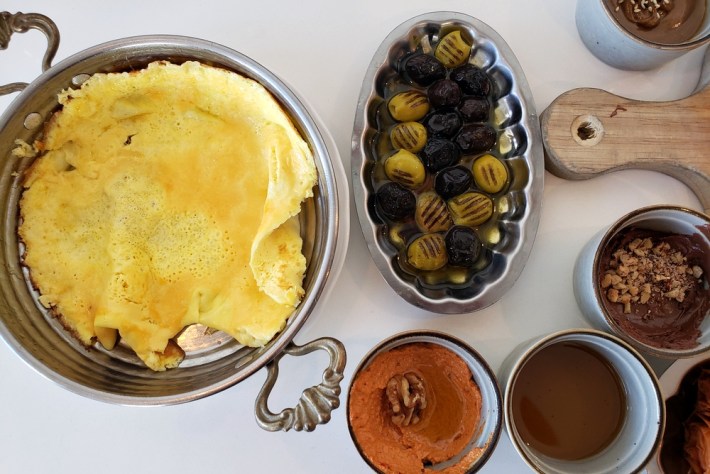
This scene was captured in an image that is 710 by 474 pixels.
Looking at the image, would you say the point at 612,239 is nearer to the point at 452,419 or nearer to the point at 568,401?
the point at 568,401

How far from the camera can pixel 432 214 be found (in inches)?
37.2

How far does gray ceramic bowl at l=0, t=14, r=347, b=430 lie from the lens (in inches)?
32.0

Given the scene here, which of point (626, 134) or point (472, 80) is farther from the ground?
point (472, 80)

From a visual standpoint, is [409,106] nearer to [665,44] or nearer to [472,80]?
[472,80]

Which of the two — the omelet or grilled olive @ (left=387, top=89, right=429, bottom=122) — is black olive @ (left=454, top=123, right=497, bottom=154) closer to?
grilled olive @ (left=387, top=89, right=429, bottom=122)

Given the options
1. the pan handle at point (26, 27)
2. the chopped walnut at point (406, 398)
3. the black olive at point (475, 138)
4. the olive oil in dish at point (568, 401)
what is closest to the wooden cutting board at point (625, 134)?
the black olive at point (475, 138)

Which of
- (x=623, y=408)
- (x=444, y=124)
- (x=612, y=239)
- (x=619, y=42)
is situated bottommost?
(x=623, y=408)

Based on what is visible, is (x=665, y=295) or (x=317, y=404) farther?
(x=665, y=295)

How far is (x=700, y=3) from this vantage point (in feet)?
3.34

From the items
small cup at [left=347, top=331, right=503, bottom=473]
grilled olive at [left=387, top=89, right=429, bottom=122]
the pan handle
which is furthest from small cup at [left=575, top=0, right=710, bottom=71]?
the pan handle

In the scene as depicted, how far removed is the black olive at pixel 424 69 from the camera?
95cm

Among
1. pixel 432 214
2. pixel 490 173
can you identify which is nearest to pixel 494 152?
pixel 490 173

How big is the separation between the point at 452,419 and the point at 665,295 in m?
0.42

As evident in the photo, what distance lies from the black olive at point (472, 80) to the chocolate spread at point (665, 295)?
0.35 m
